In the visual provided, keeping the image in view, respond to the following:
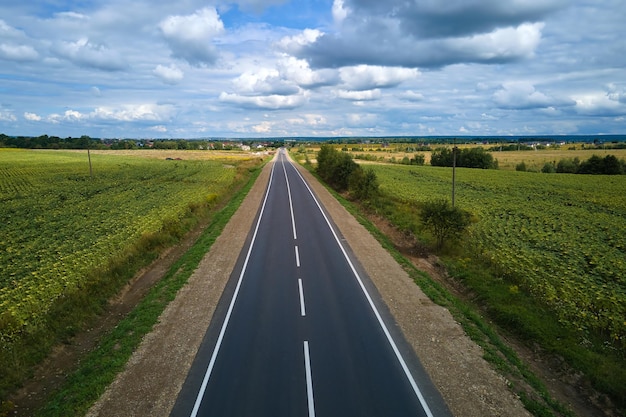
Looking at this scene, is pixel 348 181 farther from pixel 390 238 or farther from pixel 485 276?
pixel 485 276

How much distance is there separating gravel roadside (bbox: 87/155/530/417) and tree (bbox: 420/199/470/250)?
188 inches

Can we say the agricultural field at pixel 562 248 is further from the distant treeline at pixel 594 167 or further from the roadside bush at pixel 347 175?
the distant treeline at pixel 594 167

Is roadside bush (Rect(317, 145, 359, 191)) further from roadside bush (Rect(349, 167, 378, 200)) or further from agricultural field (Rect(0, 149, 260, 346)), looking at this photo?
agricultural field (Rect(0, 149, 260, 346))

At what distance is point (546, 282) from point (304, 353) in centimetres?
1150

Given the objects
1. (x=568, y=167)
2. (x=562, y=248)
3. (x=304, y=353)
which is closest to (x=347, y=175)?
(x=562, y=248)

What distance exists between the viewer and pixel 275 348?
1085cm

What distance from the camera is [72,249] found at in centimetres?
1983

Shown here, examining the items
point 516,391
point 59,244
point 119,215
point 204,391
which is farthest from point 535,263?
point 119,215

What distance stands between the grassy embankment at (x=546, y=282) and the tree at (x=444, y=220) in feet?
2.76

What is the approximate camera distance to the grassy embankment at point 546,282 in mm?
10859

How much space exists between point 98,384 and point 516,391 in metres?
10.4

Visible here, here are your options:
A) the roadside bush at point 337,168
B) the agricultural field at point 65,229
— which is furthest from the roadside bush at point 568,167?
the agricultural field at point 65,229

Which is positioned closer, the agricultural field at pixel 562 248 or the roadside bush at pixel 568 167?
the agricultural field at pixel 562 248

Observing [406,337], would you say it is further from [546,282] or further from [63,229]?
[63,229]
